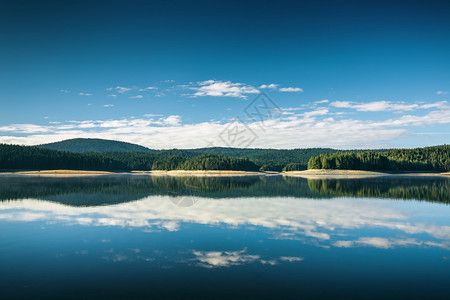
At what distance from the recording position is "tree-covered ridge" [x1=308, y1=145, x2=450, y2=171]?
128 meters

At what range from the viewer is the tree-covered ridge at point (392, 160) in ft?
422

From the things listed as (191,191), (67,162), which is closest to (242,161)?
(67,162)

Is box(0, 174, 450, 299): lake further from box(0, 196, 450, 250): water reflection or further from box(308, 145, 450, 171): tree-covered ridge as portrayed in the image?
box(308, 145, 450, 171): tree-covered ridge

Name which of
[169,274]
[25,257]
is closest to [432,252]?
[169,274]

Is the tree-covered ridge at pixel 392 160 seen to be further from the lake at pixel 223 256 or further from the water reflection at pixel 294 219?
the lake at pixel 223 256

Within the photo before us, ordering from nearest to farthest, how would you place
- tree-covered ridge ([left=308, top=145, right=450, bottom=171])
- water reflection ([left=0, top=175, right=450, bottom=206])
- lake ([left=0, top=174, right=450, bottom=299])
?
lake ([left=0, top=174, right=450, bottom=299]) → water reflection ([left=0, top=175, right=450, bottom=206]) → tree-covered ridge ([left=308, top=145, right=450, bottom=171])

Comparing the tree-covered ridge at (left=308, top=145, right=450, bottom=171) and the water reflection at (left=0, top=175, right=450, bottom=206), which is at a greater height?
the tree-covered ridge at (left=308, top=145, right=450, bottom=171)

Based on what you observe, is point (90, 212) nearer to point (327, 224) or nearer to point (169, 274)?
point (169, 274)

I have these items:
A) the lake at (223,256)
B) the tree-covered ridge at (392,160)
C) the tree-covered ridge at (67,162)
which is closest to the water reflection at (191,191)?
the lake at (223,256)

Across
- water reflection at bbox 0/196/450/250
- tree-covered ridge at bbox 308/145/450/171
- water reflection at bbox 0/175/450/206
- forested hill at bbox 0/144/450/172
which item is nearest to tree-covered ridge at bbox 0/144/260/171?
forested hill at bbox 0/144/450/172

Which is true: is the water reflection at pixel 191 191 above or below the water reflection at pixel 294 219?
below

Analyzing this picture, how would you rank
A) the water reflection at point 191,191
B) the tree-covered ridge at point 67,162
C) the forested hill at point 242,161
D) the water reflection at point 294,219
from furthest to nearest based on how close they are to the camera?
1. the tree-covered ridge at point 67,162
2. the forested hill at point 242,161
3. the water reflection at point 191,191
4. the water reflection at point 294,219

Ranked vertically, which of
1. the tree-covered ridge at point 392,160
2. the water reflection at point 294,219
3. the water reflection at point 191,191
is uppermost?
the tree-covered ridge at point 392,160

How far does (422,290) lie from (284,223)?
29.6ft
